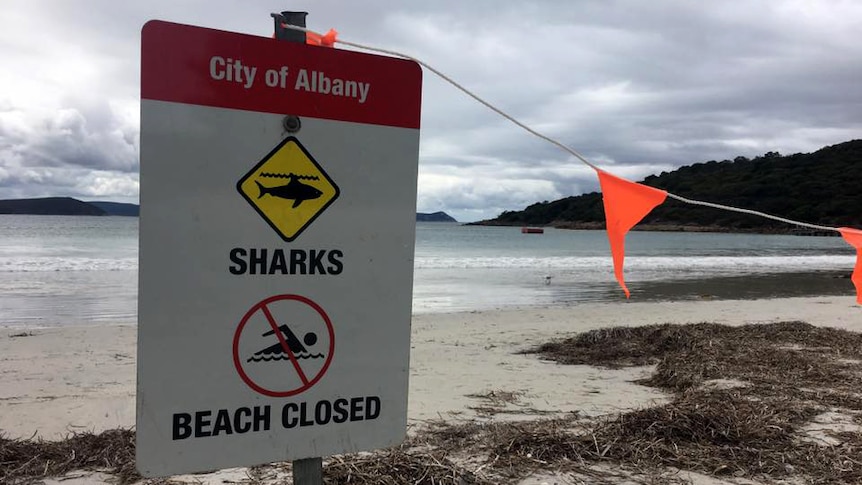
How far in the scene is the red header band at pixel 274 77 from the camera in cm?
140

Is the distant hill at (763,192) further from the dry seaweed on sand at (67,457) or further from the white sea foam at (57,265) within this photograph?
the dry seaweed on sand at (67,457)

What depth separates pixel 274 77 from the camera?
4.88ft

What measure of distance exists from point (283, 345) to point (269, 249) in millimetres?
245

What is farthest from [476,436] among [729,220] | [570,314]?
[729,220]

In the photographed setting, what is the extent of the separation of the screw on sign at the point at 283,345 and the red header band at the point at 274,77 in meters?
0.49

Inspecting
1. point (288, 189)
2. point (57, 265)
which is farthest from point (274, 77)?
point (57, 265)

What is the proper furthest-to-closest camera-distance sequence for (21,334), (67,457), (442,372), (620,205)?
(21,334) < (442,372) < (67,457) < (620,205)

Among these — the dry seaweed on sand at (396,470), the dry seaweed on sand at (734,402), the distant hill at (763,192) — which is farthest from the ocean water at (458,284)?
the distant hill at (763,192)

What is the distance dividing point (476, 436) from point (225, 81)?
294cm

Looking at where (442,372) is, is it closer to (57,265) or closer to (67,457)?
(67,457)

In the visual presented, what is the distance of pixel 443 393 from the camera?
5.54 metres

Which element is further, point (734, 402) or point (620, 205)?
point (734, 402)

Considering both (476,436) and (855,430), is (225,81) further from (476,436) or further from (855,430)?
(855,430)

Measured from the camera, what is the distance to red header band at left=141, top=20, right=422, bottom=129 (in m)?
1.40
